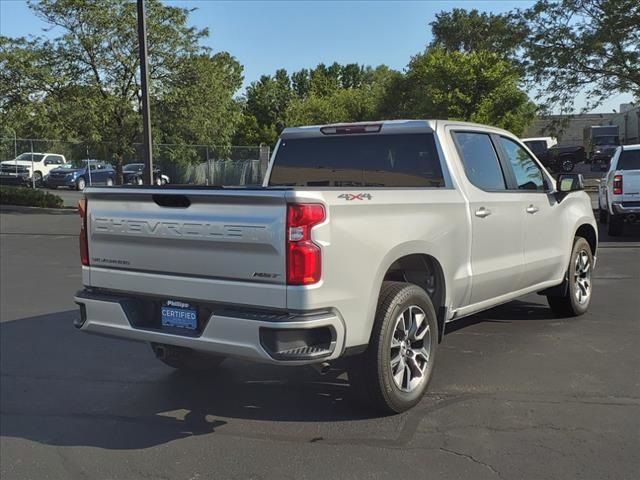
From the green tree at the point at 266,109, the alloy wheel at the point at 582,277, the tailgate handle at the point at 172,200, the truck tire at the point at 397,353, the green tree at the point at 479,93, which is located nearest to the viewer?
the tailgate handle at the point at 172,200

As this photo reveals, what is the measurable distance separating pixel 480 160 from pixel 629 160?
9331mm

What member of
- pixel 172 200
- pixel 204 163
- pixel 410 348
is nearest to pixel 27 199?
pixel 204 163

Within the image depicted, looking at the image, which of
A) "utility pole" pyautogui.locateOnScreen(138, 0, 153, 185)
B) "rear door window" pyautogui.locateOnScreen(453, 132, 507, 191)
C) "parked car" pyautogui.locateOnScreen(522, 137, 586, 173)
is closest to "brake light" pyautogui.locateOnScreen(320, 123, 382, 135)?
"rear door window" pyautogui.locateOnScreen(453, 132, 507, 191)

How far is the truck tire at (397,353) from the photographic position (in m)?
4.13

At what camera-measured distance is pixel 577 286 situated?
696cm

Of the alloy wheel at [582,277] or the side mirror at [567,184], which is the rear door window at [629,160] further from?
the side mirror at [567,184]

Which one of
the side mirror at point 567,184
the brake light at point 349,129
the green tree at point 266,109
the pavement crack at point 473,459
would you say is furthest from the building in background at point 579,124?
the green tree at point 266,109

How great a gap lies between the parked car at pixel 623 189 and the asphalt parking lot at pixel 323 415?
22.4 feet

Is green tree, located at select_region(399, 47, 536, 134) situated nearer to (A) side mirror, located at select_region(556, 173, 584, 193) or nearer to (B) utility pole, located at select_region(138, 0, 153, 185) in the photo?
(B) utility pole, located at select_region(138, 0, 153, 185)

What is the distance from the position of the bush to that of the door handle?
62.9 feet

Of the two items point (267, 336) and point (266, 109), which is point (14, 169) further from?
point (266, 109)

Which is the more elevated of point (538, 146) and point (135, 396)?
point (538, 146)

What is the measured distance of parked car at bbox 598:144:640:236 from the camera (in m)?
12.8

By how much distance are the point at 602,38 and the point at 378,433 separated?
1996cm
